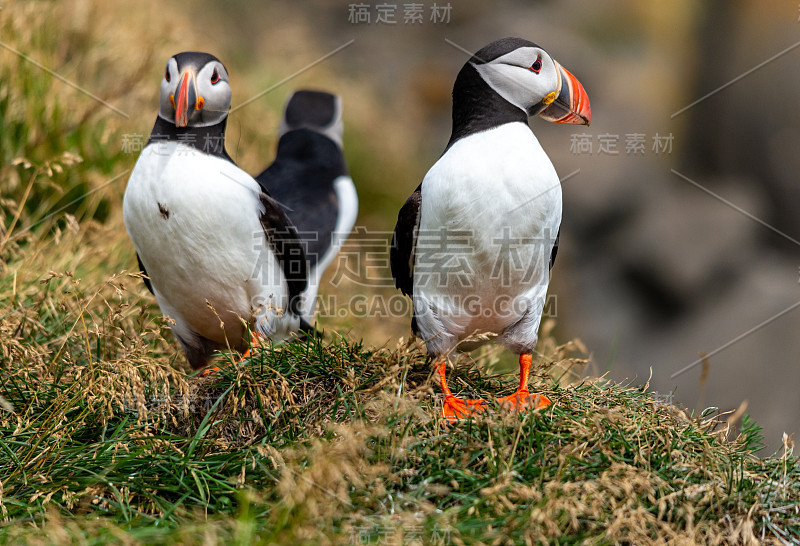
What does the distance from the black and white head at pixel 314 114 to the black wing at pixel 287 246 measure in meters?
1.35

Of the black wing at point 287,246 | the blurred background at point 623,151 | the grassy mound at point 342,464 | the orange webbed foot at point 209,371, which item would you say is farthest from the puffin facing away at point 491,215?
the blurred background at point 623,151

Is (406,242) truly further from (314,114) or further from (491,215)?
(314,114)

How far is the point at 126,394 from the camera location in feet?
9.50

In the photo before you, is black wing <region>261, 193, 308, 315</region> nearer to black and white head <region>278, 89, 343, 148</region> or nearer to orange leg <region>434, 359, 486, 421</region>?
orange leg <region>434, 359, 486, 421</region>

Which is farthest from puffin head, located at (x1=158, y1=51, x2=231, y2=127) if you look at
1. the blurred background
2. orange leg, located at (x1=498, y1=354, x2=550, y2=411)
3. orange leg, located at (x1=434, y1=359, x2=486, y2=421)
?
the blurred background

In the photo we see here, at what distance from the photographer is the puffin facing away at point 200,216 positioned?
3.57 m

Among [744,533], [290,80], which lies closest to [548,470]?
[744,533]

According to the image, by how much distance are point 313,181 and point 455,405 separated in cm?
228

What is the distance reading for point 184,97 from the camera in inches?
138

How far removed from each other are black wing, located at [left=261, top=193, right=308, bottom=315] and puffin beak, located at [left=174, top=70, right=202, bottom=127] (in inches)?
22.7

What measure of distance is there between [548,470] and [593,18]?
853 centimetres

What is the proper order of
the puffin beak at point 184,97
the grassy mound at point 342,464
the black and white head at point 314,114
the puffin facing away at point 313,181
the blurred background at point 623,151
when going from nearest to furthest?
1. the grassy mound at point 342,464
2. the puffin beak at point 184,97
3. the puffin facing away at point 313,181
4. the black and white head at point 314,114
5. the blurred background at point 623,151

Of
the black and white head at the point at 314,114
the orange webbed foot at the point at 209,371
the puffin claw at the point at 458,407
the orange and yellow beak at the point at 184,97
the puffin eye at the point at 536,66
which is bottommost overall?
the orange webbed foot at the point at 209,371

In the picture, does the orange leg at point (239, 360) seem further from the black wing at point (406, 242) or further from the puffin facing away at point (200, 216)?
the black wing at point (406, 242)
